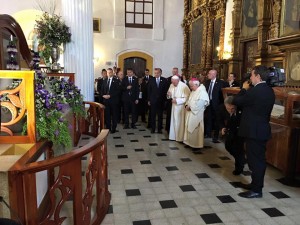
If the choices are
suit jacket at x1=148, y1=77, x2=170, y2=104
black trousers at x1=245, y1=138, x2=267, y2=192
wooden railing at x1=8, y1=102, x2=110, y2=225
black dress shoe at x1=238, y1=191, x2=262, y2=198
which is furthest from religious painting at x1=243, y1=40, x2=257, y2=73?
wooden railing at x1=8, y1=102, x2=110, y2=225

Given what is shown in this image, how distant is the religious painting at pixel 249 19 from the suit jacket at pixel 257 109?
5.83m

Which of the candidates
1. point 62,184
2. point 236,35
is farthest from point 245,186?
point 236,35

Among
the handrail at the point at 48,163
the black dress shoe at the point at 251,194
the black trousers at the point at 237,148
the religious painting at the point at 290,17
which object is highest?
the religious painting at the point at 290,17

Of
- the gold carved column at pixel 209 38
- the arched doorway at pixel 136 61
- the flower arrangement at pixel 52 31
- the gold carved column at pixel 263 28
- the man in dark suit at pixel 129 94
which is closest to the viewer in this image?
the flower arrangement at pixel 52 31

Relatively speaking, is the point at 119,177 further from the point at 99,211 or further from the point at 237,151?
the point at 237,151

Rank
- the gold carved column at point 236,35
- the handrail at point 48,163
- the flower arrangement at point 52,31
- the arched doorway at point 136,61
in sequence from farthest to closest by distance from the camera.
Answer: the arched doorway at point 136,61 → the gold carved column at point 236,35 → the flower arrangement at point 52,31 → the handrail at point 48,163

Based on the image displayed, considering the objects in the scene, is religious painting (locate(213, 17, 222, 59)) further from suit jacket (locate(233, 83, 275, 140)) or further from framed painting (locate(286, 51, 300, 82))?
suit jacket (locate(233, 83, 275, 140))

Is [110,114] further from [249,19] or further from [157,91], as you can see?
[249,19]

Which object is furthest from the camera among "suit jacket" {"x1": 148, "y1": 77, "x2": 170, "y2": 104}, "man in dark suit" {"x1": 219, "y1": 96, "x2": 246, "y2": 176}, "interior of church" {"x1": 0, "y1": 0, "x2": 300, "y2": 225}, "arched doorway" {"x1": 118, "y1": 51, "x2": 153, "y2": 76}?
"arched doorway" {"x1": 118, "y1": 51, "x2": 153, "y2": 76}

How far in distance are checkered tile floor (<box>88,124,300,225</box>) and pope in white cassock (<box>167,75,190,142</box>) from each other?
2.53ft

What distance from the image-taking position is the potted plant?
6.37m

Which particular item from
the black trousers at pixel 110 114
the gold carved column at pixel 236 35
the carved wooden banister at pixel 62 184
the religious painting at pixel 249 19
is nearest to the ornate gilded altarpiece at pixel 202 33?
the gold carved column at pixel 236 35

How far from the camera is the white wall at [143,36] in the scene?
1368 cm

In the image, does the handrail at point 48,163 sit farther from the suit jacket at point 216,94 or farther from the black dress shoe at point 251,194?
the suit jacket at point 216,94
